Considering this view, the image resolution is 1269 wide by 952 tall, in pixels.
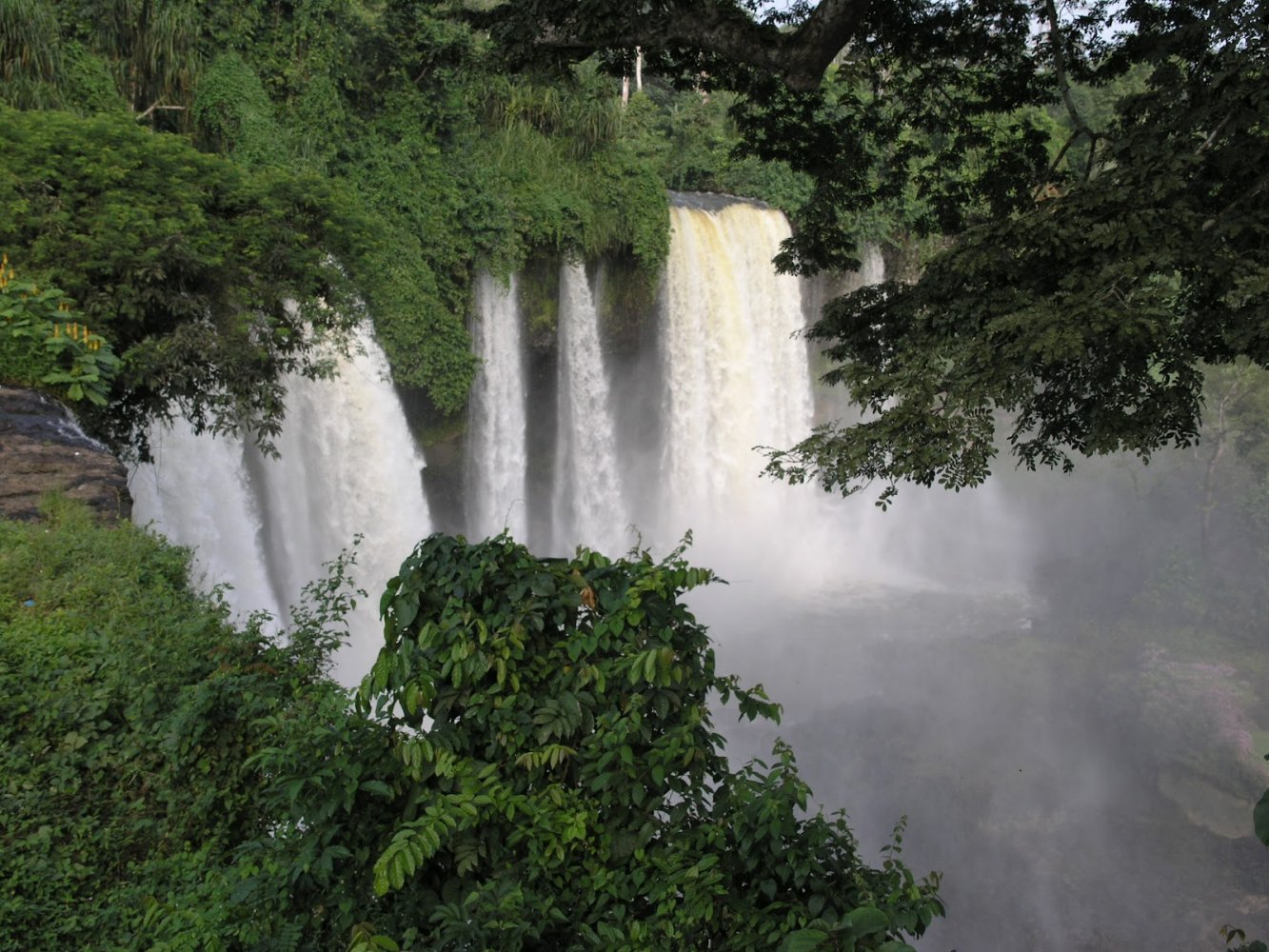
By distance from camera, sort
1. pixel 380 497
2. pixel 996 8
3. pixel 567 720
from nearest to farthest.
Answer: pixel 567 720
pixel 996 8
pixel 380 497

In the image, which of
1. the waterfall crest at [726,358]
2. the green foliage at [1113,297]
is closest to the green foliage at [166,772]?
the green foliage at [1113,297]

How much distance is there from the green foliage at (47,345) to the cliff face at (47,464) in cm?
18

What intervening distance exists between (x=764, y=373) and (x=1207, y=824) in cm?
1042

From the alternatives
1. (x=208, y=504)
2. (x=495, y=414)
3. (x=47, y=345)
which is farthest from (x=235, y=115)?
(x=47, y=345)

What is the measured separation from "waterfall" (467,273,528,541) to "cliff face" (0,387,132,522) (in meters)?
8.03

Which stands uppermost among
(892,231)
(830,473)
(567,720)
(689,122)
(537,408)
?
(689,122)

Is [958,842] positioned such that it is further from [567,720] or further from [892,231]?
[892,231]

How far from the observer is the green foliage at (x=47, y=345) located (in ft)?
23.2

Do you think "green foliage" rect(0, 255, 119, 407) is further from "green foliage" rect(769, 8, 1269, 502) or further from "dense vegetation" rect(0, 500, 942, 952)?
"green foliage" rect(769, 8, 1269, 502)

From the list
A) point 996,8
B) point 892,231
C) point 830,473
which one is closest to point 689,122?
point 892,231

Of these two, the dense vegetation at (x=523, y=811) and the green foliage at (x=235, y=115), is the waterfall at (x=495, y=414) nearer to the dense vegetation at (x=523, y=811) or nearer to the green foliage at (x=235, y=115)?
the green foliage at (x=235, y=115)

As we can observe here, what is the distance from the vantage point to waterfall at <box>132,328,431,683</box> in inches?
414

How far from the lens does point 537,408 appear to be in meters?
17.0

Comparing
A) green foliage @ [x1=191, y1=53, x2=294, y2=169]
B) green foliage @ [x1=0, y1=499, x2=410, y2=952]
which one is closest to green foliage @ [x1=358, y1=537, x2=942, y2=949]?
green foliage @ [x1=0, y1=499, x2=410, y2=952]
